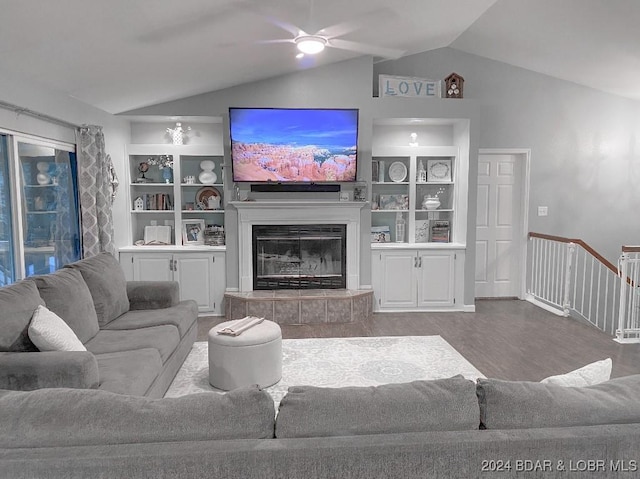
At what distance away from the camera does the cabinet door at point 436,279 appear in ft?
18.3

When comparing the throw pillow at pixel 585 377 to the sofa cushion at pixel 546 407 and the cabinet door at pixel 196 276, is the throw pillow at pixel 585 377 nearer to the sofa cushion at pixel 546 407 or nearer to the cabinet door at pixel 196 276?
the sofa cushion at pixel 546 407

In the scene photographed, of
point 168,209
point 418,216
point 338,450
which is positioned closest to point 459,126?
point 418,216

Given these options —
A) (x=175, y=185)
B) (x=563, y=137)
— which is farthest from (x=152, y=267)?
(x=563, y=137)

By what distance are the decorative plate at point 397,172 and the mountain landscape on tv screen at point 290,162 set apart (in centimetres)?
72

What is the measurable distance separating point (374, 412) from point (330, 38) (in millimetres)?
3966

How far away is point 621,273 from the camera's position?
4555mm

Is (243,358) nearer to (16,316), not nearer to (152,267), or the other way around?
(16,316)

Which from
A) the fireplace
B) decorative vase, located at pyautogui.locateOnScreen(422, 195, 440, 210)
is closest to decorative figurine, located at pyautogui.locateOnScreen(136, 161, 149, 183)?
the fireplace

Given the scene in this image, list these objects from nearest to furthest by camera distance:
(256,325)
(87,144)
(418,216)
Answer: (256,325), (87,144), (418,216)

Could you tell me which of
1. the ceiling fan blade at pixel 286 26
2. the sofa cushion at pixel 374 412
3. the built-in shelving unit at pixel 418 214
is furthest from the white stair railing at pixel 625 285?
the sofa cushion at pixel 374 412

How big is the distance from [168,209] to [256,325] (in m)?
2.80

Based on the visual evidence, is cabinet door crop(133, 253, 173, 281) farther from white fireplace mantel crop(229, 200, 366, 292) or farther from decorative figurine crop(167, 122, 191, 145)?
decorative figurine crop(167, 122, 191, 145)

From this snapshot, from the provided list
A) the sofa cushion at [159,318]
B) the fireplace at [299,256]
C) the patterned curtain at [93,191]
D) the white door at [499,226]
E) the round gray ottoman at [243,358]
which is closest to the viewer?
the round gray ottoman at [243,358]

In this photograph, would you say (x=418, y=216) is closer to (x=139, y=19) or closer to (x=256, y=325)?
(x=256, y=325)
